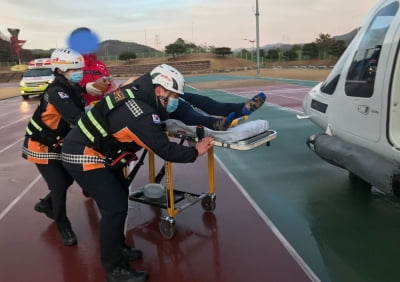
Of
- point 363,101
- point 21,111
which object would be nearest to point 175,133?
point 363,101

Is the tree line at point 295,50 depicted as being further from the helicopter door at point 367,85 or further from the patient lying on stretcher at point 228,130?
the patient lying on stretcher at point 228,130

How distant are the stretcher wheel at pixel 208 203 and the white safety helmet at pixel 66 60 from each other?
216cm

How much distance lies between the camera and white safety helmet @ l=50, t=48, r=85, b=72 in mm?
4176

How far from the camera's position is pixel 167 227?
4.43 m

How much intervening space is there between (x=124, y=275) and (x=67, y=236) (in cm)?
118

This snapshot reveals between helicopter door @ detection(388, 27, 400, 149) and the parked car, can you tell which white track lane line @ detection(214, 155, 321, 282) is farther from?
the parked car

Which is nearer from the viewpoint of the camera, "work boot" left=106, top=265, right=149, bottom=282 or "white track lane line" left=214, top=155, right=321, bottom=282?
"work boot" left=106, top=265, right=149, bottom=282

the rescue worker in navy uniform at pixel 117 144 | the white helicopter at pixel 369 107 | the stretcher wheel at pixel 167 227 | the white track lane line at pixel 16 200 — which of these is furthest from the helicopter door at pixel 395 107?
the white track lane line at pixel 16 200

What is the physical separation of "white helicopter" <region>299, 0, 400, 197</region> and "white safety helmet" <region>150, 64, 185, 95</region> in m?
2.24

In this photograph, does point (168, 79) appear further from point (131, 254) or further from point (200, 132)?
point (131, 254)

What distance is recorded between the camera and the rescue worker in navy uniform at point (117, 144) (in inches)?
128

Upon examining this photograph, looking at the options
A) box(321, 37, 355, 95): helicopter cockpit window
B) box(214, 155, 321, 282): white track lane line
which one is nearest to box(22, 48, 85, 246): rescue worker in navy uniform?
box(214, 155, 321, 282): white track lane line

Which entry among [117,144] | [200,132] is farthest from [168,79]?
[200,132]

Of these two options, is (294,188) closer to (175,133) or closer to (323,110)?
(323,110)
